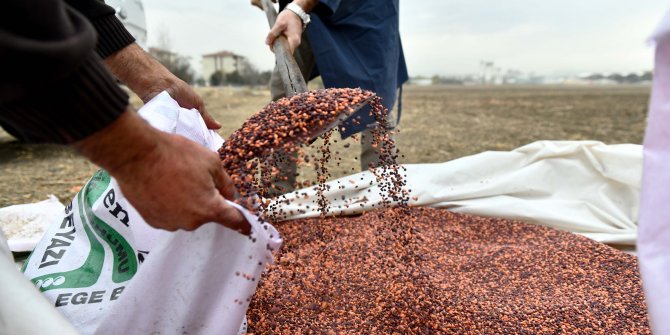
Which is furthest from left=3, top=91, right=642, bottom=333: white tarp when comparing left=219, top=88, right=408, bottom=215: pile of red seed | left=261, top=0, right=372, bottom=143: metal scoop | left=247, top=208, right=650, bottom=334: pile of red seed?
left=219, top=88, right=408, bottom=215: pile of red seed

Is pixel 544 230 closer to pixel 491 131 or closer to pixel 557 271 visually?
pixel 557 271

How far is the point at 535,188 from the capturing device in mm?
2561

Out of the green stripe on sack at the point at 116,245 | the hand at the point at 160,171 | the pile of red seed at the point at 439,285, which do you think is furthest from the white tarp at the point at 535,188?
the hand at the point at 160,171

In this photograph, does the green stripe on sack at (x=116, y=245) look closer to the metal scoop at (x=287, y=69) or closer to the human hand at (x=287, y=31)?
the metal scoop at (x=287, y=69)

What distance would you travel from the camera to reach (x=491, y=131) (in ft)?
23.6

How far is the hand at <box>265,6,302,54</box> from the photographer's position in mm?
1928

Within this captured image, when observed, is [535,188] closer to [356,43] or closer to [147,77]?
[356,43]

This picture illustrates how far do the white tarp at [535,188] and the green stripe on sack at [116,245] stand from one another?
107 cm

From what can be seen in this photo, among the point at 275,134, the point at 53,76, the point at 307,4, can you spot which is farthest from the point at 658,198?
the point at 307,4

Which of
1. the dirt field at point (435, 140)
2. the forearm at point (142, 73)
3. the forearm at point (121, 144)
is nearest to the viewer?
the forearm at point (121, 144)

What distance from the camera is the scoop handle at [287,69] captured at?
1.72 meters

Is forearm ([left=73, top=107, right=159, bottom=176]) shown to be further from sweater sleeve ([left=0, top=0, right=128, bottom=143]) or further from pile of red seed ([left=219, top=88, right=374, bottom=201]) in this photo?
pile of red seed ([left=219, top=88, right=374, bottom=201])

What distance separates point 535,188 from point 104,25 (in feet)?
7.20

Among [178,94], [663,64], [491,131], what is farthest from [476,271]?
[491,131]
